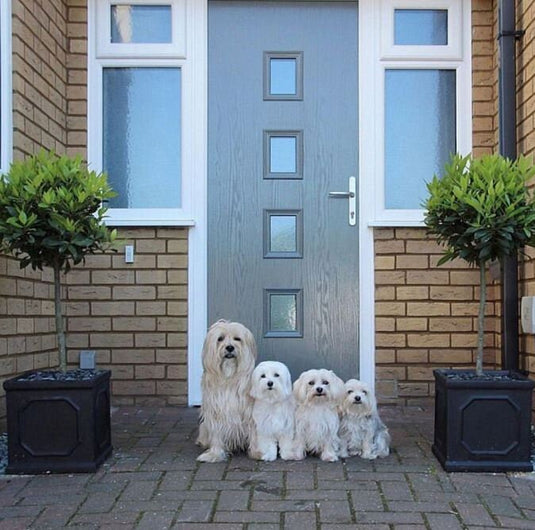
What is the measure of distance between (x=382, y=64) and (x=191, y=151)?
168cm

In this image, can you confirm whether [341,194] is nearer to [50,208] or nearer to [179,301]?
[179,301]

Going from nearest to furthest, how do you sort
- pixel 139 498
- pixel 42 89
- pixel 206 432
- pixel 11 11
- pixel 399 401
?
pixel 139 498, pixel 206 432, pixel 11 11, pixel 42 89, pixel 399 401

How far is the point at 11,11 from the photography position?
4344mm

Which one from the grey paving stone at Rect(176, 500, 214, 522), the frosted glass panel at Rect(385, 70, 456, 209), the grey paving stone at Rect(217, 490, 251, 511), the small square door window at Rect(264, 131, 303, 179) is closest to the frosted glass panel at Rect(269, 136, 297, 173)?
the small square door window at Rect(264, 131, 303, 179)

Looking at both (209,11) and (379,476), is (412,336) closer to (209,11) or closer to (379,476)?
(379,476)

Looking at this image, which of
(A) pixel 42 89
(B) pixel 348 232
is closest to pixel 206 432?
(B) pixel 348 232

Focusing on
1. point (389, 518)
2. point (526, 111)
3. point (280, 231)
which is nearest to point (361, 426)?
point (389, 518)

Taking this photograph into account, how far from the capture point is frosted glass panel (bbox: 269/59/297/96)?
518 cm

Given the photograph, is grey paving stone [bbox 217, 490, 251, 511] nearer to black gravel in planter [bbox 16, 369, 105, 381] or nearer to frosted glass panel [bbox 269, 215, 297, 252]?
black gravel in planter [bbox 16, 369, 105, 381]

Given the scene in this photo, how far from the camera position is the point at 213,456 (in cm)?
371

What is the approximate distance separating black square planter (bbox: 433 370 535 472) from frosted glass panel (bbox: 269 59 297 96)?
2.78 m

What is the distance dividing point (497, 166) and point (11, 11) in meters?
3.32

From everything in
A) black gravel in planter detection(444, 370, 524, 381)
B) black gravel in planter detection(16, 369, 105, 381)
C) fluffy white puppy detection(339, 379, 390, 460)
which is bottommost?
fluffy white puppy detection(339, 379, 390, 460)

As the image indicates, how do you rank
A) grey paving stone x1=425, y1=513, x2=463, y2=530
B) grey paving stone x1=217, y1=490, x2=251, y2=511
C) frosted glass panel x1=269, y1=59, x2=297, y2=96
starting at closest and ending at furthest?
grey paving stone x1=425, y1=513, x2=463, y2=530, grey paving stone x1=217, y1=490, x2=251, y2=511, frosted glass panel x1=269, y1=59, x2=297, y2=96
